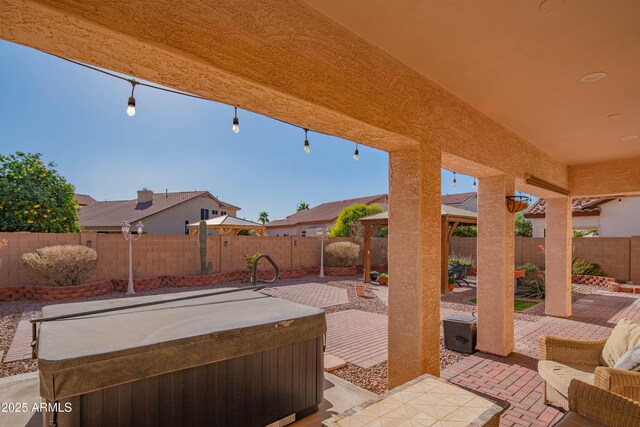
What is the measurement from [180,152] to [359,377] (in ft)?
56.1

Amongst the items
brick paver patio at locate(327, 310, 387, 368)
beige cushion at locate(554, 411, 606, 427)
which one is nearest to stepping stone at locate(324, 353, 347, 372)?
brick paver patio at locate(327, 310, 387, 368)

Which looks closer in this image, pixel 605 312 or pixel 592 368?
pixel 592 368

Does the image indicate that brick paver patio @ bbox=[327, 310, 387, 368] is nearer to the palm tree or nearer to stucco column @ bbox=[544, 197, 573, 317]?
→ stucco column @ bbox=[544, 197, 573, 317]

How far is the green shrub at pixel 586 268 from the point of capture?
11117 mm

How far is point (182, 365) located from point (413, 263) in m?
1.98

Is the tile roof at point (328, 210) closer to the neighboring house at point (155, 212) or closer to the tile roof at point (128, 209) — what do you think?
the neighboring house at point (155, 212)

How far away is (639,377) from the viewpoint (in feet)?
7.13

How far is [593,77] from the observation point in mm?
2820

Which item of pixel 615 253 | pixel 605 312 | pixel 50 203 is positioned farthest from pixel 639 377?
pixel 50 203

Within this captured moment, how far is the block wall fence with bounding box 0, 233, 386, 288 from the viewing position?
8.49m

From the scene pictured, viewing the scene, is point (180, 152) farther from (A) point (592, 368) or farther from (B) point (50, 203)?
(A) point (592, 368)

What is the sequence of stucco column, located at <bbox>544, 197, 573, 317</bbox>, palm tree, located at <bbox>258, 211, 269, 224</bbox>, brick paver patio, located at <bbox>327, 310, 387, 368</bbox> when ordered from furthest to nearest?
palm tree, located at <bbox>258, 211, 269, 224</bbox> → stucco column, located at <bbox>544, 197, 573, 317</bbox> → brick paver patio, located at <bbox>327, 310, 387, 368</bbox>

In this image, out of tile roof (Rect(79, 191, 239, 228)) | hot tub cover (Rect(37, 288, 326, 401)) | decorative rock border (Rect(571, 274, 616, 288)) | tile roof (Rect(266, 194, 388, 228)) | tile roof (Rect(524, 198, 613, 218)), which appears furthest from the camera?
tile roof (Rect(266, 194, 388, 228))

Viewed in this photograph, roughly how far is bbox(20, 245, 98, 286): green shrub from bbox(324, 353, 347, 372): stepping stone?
317 inches
